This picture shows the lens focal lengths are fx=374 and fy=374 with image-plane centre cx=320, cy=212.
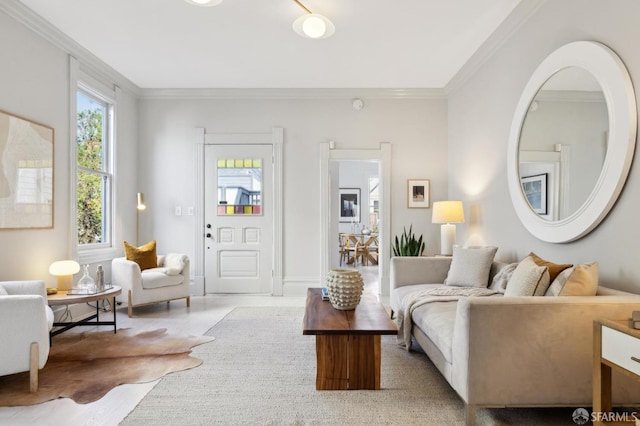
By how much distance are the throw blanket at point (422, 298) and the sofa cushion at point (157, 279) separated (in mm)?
2519

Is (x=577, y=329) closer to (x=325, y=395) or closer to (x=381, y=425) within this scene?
(x=381, y=425)

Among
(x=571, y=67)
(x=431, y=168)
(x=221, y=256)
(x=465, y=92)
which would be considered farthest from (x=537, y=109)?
(x=221, y=256)

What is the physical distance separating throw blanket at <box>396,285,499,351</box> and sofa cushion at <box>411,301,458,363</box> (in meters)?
0.05

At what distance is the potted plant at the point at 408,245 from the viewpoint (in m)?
4.60

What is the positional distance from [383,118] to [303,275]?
2.37m

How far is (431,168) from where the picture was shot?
16.4ft

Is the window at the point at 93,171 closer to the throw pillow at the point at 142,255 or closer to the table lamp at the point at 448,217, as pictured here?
the throw pillow at the point at 142,255

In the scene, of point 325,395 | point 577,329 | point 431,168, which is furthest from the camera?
point 431,168

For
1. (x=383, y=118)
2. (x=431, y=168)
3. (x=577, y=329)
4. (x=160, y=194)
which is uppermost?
(x=383, y=118)

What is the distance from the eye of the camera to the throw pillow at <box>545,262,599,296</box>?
6.36 feet

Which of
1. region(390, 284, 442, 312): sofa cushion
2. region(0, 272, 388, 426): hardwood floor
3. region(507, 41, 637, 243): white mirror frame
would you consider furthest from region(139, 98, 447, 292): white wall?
region(507, 41, 637, 243): white mirror frame

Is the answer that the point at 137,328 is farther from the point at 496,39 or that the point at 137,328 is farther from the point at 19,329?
the point at 496,39

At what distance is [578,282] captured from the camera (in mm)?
1945

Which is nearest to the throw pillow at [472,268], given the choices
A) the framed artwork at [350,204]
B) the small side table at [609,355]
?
the small side table at [609,355]
